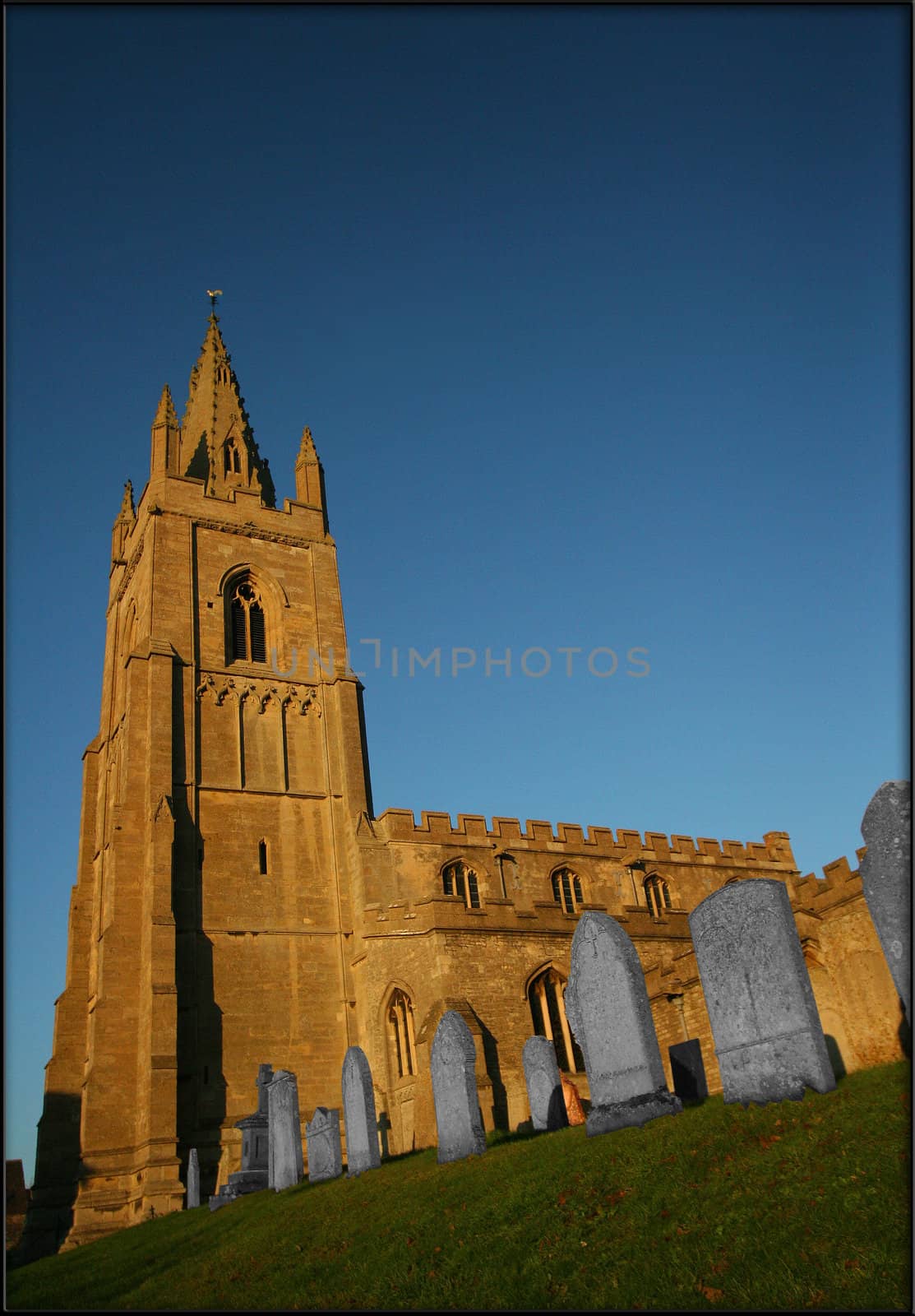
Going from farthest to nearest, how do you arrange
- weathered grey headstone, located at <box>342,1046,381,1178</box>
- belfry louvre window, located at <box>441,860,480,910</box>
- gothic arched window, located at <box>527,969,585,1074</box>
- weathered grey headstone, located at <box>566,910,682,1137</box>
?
belfry louvre window, located at <box>441,860,480,910</box>
gothic arched window, located at <box>527,969,585,1074</box>
weathered grey headstone, located at <box>342,1046,381,1178</box>
weathered grey headstone, located at <box>566,910,682,1137</box>

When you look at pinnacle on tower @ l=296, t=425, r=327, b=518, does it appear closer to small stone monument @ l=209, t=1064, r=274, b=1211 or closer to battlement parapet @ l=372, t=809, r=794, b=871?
battlement parapet @ l=372, t=809, r=794, b=871

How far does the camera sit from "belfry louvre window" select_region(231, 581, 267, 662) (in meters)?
31.5

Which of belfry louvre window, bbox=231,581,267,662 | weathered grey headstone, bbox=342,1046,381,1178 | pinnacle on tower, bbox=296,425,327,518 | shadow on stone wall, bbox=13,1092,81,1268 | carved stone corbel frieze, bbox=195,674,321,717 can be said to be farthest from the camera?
pinnacle on tower, bbox=296,425,327,518

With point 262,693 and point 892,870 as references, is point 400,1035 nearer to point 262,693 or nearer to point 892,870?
point 262,693

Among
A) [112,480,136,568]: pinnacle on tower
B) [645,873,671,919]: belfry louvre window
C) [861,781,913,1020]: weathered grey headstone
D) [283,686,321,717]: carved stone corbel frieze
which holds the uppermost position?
[112,480,136,568]: pinnacle on tower

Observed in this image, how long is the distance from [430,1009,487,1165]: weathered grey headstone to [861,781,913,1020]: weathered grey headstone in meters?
6.24

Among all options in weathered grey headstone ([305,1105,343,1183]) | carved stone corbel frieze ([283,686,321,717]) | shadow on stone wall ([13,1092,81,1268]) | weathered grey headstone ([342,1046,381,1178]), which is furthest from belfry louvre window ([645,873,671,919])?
weathered grey headstone ([342,1046,381,1178])

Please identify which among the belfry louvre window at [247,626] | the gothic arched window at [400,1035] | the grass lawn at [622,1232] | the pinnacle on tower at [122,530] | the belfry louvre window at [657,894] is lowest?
the grass lawn at [622,1232]

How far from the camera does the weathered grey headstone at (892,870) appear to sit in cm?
738

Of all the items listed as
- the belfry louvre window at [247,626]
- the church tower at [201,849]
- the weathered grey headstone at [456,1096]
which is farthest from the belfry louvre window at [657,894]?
the weathered grey headstone at [456,1096]

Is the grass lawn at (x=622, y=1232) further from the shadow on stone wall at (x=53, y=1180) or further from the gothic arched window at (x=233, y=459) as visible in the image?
the gothic arched window at (x=233, y=459)

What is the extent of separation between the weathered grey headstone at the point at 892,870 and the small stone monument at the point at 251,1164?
1322cm

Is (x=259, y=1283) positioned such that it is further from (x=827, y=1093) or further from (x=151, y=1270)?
(x=827, y=1093)

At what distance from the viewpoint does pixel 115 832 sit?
25531 mm
